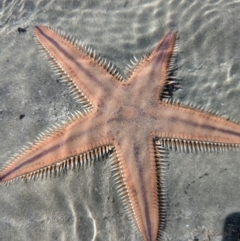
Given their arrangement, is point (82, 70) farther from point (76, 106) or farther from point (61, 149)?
point (61, 149)

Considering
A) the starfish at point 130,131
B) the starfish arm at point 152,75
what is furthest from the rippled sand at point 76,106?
the starfish arm at point 152,75

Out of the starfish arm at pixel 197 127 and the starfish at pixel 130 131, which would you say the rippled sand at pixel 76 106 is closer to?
the starfish at pixel 130 131

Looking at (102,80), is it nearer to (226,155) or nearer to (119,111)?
(119,111)

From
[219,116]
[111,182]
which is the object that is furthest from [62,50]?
[219,116]

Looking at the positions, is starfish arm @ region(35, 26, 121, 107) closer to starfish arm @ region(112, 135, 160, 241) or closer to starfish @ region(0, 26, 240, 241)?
starfish @ region(0, 26, 240, 241)

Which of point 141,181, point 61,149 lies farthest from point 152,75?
point 61,149

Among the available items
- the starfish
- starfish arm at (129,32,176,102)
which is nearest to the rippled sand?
the starfish

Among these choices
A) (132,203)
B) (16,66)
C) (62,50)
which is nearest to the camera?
(132,203)
